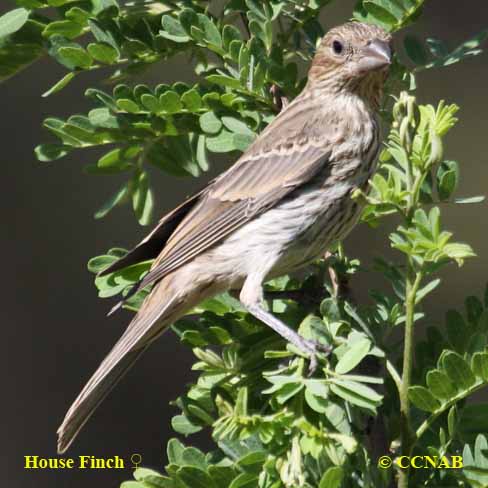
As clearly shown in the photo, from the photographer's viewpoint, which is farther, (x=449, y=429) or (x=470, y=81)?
(x=470, y=81)

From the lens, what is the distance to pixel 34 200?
6.46m

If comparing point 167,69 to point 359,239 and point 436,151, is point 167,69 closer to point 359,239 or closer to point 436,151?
point 359,239

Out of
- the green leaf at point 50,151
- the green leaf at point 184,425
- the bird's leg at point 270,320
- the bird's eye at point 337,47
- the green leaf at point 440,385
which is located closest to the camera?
the green leaf at point 440,385

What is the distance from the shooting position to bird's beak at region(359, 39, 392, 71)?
344cm

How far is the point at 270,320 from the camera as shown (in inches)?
124

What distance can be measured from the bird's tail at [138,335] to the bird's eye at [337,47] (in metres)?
0.88

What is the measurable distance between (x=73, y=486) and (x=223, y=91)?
3.33m

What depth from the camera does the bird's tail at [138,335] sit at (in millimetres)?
3502

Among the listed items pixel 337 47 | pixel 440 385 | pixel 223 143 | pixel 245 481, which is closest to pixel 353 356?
pixel 440 385

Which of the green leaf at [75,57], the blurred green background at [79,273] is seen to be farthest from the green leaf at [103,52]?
the blurred green background at [79,273]

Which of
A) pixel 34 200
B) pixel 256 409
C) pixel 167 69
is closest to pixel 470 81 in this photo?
pixel 167 69

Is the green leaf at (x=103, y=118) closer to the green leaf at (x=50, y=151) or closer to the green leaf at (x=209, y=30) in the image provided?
the green leaf at (x=50, y=151)

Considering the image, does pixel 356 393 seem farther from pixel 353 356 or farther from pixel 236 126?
pixel 236 126

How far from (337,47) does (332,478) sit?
1.61 meters
